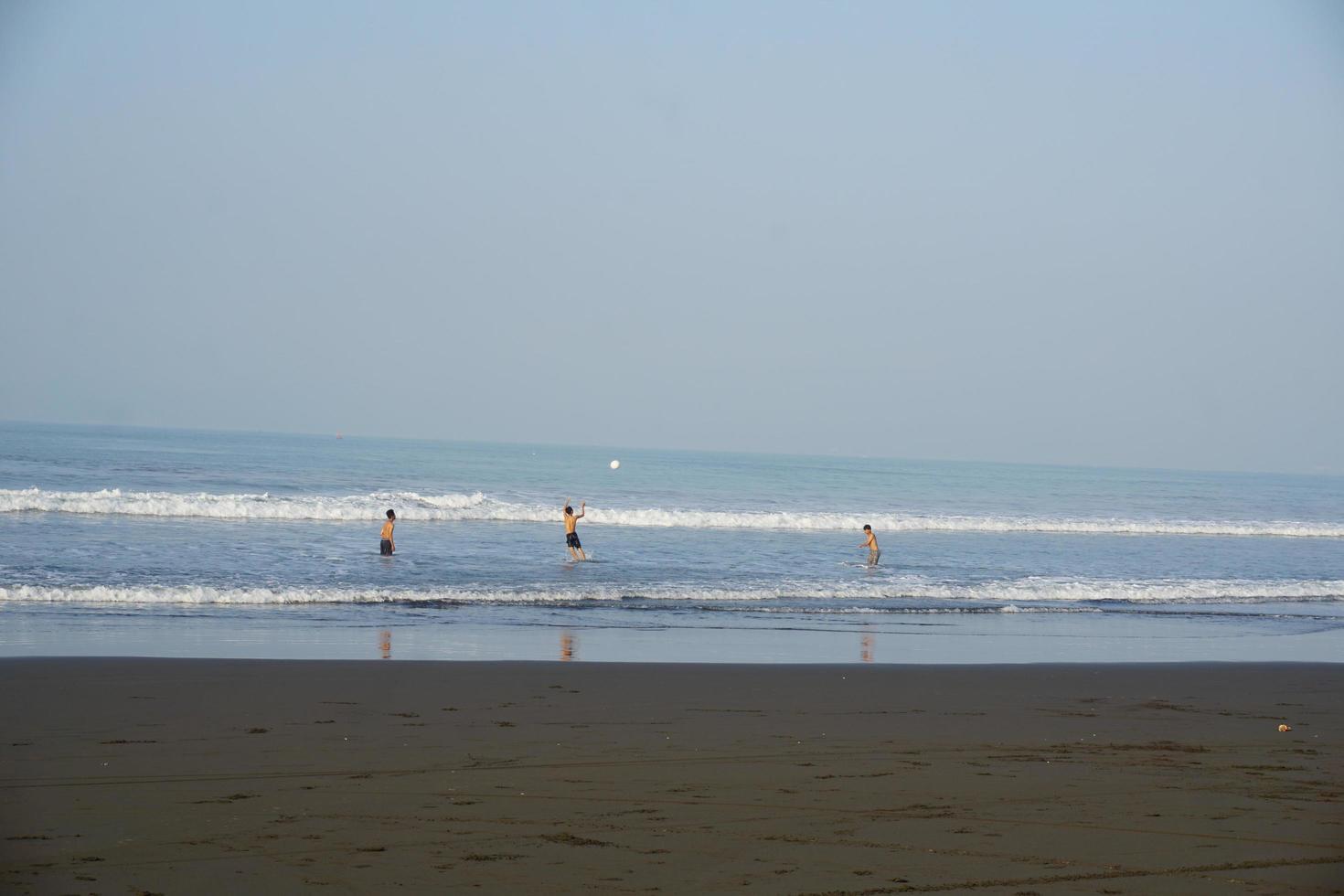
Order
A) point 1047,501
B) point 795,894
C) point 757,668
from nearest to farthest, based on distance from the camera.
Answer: point 795,894 → point 757,668 → point 1047,501

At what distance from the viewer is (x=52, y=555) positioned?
1802 centimetres

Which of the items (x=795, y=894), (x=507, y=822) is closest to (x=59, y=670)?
(x=507, y=822)

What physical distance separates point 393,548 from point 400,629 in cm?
916

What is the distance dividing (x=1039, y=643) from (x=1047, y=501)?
43.6 m

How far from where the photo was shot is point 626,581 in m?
18.6

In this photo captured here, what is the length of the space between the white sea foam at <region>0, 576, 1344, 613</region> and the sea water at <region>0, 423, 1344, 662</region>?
77 mm

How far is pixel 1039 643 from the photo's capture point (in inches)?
541

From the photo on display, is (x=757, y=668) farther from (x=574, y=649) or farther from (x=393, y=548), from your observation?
(x=393, y=548)

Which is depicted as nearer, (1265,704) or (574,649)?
(1265,704)

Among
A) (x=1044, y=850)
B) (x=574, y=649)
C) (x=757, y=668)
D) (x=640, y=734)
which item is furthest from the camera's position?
(x=574, y=649)

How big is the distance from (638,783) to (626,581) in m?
12.2

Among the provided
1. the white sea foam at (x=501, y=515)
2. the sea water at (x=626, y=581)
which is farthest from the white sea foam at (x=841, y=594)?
the white sea foam at (x=501, y=515)

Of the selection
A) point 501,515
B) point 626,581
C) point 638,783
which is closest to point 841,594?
point 626,581

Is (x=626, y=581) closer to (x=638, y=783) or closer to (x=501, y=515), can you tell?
(x=638, y=783)
